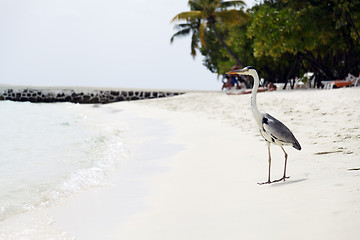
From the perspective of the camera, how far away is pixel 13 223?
4.06 meters

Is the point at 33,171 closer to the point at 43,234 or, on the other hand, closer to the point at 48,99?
the point at 43,234

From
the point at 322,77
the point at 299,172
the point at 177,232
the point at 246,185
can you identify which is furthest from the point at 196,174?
the point at 322,77

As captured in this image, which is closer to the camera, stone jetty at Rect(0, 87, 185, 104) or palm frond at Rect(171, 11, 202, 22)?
palm frond at Rect(171, 11, 202, 22)

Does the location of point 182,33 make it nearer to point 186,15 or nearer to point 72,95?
point 186,15

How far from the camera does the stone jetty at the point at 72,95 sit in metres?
31.7

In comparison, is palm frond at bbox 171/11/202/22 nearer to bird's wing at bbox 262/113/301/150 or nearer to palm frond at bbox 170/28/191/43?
palm frond at bbox 170/28/191/43

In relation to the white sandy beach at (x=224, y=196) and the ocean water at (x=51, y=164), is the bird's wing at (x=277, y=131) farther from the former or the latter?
the ocean water at (x=51, y=164)

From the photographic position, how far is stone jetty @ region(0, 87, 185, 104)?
3166cm

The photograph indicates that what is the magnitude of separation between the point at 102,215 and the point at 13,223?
955 mm

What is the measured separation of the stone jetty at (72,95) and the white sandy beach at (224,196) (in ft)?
77.1

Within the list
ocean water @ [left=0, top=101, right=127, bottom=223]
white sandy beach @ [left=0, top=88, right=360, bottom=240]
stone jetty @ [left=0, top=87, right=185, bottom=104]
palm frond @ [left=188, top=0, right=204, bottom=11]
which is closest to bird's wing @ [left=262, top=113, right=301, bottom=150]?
white sandy beach @ [left=0, top=88, right=360, bottom=240]

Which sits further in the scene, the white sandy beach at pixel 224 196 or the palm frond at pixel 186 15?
the palm frond at pixel 186 15

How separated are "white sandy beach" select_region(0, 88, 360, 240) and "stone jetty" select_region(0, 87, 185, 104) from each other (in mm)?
23514

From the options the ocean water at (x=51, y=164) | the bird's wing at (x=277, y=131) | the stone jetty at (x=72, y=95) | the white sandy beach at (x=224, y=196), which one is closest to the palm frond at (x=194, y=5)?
the stone jetty at (x=72, y=95)
